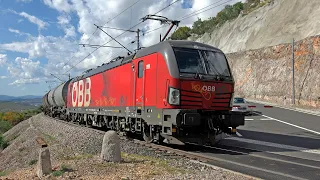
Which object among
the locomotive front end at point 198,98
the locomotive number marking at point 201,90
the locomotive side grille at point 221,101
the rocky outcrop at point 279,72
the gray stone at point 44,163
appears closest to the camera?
the gray stone at point 44,163

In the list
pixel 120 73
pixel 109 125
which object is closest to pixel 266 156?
pixel 120 73

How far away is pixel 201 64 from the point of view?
423 inches

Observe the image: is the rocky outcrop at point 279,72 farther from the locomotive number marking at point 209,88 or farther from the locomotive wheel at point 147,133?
the locomotive number marking at point 209,88

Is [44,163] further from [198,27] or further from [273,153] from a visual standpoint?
[198,27]

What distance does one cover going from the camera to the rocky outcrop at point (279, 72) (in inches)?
1320

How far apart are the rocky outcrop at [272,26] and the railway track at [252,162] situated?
31312mm

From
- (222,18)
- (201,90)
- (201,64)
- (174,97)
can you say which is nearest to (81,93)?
(201,64)

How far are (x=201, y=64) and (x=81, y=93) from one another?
13618 mm

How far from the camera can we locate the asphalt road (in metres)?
7.79

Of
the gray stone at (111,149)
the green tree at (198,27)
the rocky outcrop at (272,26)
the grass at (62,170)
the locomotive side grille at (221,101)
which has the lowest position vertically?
the grass at (62,170)

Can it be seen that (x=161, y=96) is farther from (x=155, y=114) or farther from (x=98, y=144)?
(x=98, y=144)

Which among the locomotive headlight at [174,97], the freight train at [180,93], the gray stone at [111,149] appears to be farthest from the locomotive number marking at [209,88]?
the gray stone at [111,149]

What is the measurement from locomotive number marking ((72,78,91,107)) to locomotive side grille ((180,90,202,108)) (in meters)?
11.4

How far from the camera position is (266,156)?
979cm
